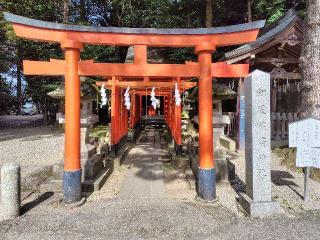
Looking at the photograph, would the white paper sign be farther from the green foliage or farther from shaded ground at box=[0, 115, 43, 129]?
shaded ground at box=[0, 115, 43, 129]

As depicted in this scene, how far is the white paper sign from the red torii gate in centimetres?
167

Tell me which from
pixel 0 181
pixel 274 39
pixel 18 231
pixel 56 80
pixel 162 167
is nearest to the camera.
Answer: pixel 18 231

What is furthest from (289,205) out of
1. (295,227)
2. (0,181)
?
(0,181)

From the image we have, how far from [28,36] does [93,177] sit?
3268 millimetres

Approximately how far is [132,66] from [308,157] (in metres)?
3.77

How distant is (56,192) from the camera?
615cm

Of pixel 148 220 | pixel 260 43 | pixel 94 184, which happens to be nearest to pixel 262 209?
pixel 148 220

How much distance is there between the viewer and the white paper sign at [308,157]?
18.2 ft

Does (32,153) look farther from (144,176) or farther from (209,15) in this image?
(209,15)

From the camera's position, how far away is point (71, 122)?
5465 millimetres

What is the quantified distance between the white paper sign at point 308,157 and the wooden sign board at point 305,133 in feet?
0.26

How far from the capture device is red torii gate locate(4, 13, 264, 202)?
213 inches

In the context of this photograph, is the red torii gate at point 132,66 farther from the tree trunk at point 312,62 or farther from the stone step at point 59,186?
the tree trunk at point 312,62

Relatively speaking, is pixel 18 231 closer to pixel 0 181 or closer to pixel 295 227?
pixel 0 181
